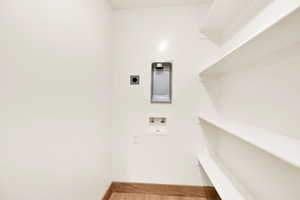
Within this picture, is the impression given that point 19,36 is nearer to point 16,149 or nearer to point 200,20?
point 16,149

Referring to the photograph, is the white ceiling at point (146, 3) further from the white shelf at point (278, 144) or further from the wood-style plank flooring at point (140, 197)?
the wood-style plank flooring at point (140, 197)

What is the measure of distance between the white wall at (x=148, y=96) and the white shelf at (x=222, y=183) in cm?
28

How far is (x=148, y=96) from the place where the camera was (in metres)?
1.99

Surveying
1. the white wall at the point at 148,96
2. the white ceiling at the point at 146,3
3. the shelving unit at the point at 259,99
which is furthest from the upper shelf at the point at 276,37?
the white ceiling at the point at 146,3

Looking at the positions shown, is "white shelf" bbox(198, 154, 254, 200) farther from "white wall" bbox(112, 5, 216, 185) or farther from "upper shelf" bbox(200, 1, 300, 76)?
"upper shelf" bbox(200, 1, 300, 76)

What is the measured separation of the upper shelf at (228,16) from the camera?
1249 millimetres

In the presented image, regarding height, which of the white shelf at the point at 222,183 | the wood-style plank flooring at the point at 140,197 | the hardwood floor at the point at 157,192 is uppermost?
the white shelf at the point at 222,183

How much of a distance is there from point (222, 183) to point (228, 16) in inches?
58.6

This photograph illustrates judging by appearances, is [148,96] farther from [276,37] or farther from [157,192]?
[276,37]

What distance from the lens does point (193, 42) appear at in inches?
75.1

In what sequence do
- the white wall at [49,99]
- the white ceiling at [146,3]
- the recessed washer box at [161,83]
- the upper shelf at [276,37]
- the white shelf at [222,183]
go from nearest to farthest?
the upper shelf at [276,37] → the white wall at [49,99] → the white shelf at [222,183] → the white ceiling at [146,3] → the recessed washer box at [161,83]

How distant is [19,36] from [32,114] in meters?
0.39

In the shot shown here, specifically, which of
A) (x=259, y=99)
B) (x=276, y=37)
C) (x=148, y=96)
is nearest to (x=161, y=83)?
(x=148, y=96)

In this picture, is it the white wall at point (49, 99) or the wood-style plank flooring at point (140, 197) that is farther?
the wood-style plank flooring at point (140, 197)
